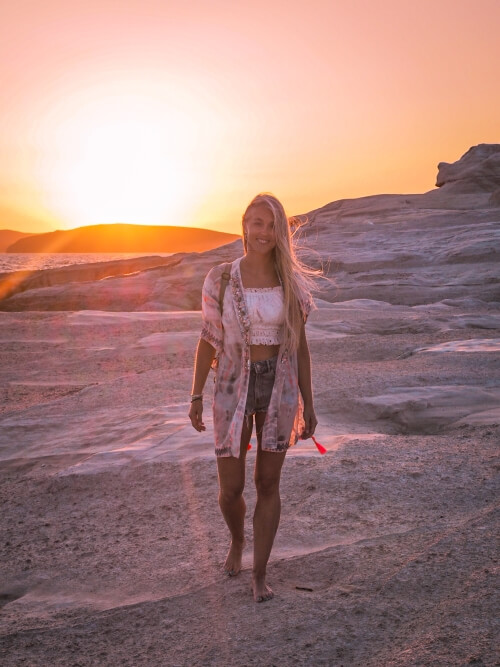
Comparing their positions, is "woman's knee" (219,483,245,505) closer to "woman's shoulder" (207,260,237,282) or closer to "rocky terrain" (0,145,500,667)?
"rocky terrain" (0,145,500,667)

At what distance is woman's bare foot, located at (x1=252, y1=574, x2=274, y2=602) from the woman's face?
171cm

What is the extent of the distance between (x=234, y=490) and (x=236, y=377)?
0.60 m

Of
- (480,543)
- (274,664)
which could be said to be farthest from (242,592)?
(480,543)

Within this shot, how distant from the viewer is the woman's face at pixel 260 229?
3.47m

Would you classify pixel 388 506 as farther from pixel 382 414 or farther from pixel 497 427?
pixel 382 414

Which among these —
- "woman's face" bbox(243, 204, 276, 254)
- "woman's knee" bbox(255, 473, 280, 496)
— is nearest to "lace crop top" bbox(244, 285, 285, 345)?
"woman's face" bbox(243, 204, 276, 254)

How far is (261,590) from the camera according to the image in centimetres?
335

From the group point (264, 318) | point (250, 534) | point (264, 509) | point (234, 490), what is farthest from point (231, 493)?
point (250, 534)

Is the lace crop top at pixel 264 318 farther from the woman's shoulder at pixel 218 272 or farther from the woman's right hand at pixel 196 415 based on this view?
the woman's right hand at pixel 196 415

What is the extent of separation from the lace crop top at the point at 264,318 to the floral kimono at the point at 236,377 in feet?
0.12

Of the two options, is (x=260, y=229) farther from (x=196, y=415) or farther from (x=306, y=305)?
(x=196, y=415)

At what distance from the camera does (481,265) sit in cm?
2795

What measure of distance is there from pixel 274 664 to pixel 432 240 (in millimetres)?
33334

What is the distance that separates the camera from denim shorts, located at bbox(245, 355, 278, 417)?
3.39 metres
